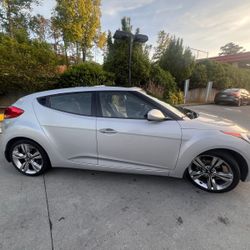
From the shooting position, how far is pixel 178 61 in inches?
483

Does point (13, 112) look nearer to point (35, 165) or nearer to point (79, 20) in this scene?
point (35, 165)

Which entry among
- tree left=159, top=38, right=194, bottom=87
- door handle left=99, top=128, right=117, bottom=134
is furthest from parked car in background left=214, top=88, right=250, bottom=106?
door handle left=99, top=128, right=117, bottom=134

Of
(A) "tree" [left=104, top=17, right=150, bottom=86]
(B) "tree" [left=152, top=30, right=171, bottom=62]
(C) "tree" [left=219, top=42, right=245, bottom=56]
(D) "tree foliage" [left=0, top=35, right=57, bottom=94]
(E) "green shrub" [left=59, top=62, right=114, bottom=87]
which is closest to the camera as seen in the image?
(D) "tree foliage" [left=0, top=35, right=57, bottom=94]

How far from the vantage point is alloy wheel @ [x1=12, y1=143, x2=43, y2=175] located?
2.70 meters

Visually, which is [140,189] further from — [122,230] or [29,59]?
[29,59]

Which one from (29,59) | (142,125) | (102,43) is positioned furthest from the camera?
(102,43)

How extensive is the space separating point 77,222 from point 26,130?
5.02 ft

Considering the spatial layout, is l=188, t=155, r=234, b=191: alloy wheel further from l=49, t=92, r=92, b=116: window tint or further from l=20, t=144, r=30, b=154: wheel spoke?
l=20, t=144, r=30, b=154: wheel spoke

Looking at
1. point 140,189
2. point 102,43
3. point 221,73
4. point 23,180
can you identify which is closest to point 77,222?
point 140,189

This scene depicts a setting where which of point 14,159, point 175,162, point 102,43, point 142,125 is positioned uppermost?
point 102,43

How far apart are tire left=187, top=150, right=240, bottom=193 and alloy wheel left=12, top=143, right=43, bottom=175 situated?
2322mm

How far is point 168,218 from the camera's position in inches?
77.3

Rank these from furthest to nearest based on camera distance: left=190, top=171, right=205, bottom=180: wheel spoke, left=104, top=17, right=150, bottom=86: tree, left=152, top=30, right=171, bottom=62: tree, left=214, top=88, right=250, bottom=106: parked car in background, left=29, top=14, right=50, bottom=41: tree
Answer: left=29, top=14, right=50, bottom=41: tree
left=152, top=30, right=171, bottom=62: tree
left=214, top=88, right=250, bottom=106: parked car in background
left=104, top=17, right=150, bottom=86: tree
left=190, top=171, right=205, bottom=180: wheel spoke

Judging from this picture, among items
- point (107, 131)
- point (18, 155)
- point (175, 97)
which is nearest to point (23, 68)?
point (18, 155)
